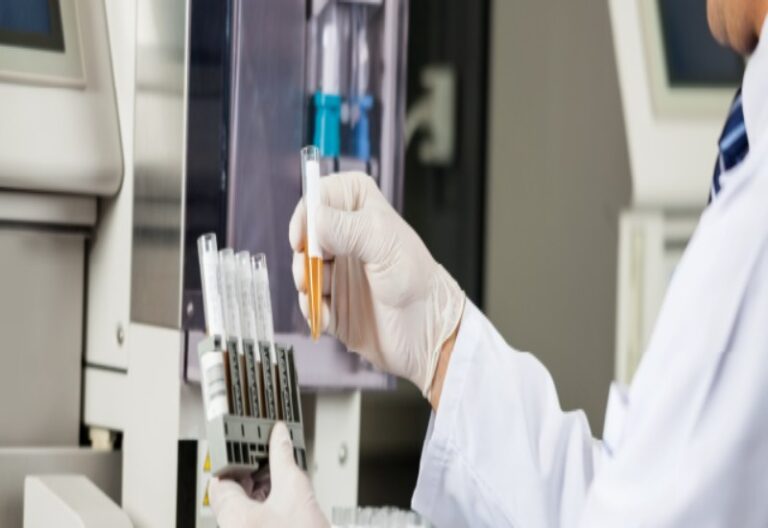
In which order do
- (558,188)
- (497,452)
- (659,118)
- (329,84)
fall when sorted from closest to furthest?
(497,452)
(329,84)
(659,118)
(558,188)

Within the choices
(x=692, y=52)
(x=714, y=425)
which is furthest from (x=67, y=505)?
(x=692, y=52)

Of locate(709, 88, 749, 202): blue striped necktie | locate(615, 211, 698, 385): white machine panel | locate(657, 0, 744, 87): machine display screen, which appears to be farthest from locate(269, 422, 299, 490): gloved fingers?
locate(657, 0, 744, 87): machine display screen

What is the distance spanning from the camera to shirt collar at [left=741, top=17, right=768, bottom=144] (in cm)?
102

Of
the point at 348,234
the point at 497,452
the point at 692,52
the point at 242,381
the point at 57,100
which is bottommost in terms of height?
the point at 497,452

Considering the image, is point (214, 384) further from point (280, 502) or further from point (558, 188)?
point (558, 188)

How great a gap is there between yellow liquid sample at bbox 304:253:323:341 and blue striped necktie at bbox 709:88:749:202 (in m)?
0.37

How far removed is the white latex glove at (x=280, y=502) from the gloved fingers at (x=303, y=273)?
0.21m

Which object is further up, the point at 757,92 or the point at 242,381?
the point at 757,92

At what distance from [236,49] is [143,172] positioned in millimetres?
198

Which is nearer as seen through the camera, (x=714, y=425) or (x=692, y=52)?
(x=714, y=425)

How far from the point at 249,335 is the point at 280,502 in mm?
150

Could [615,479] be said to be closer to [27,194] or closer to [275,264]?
[275,264]

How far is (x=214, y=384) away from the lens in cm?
107

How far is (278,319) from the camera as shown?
62.7 inches
